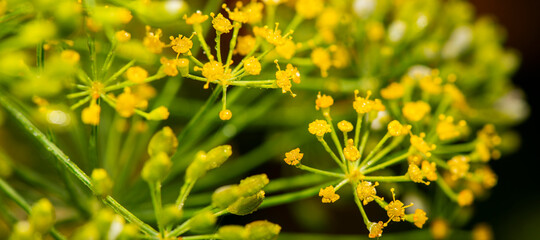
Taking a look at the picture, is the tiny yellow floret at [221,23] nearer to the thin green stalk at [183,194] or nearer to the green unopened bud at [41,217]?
the thin green stalk at [183,194]

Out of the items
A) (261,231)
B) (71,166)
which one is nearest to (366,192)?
(261,231)

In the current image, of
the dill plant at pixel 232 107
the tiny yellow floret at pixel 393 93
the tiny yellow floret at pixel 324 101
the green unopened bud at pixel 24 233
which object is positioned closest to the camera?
the green unopened bud at pixel 24 233

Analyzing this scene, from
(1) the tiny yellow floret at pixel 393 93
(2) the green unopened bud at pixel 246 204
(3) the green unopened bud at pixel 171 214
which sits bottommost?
(3) the green unopened bud at pixel 171 214

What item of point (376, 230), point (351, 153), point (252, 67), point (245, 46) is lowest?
point (376, 230)

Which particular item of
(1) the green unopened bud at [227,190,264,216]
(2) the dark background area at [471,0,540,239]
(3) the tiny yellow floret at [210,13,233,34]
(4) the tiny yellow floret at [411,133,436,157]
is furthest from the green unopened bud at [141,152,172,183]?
(2) the dark background area at [471,0,540,239]

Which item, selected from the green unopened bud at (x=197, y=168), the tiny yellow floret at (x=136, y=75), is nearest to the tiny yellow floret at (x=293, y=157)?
the green unopened bud at (x=197, y=168)

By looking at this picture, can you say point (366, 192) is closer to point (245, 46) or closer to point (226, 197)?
point (226, 197)

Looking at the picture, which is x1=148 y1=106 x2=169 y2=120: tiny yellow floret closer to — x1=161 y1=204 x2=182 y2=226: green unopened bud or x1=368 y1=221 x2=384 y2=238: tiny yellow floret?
x1=161 y1=204 x2=182 y2=226: green unopened bud
